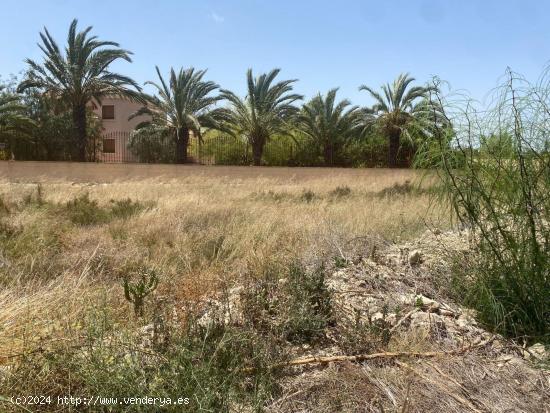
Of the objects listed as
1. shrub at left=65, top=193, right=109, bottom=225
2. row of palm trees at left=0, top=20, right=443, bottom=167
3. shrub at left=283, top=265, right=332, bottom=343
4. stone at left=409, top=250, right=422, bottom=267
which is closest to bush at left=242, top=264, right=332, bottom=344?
shrub at left=283, top=265, right=332, bottom=343

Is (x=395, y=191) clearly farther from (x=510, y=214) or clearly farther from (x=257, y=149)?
(x=257, y=149)

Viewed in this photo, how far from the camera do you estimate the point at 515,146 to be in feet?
11.5

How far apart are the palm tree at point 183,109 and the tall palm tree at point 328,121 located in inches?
190

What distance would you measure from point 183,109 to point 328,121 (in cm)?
756

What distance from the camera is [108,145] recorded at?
2716cm

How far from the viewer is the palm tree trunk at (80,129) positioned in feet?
72.5

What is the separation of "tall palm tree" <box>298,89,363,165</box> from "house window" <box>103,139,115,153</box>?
407 inches

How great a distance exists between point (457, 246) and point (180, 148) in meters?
20.3

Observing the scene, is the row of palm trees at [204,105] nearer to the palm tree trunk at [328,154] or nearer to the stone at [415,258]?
the palm tree trunk at [328,154]

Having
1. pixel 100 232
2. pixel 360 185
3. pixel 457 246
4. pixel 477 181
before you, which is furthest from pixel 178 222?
pixel 360 185

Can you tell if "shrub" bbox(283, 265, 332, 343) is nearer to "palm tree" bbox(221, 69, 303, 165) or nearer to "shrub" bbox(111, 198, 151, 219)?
"shrub" bbox(111, 198, 151, 219)

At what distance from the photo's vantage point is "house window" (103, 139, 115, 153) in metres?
26.4

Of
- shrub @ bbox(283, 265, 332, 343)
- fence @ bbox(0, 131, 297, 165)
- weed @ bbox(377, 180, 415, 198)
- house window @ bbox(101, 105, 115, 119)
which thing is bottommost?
shrub @ bbox(283, 265, 332, 343)

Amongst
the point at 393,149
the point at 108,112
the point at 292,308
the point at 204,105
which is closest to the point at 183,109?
the point at 204,105
